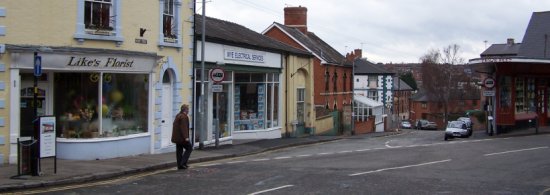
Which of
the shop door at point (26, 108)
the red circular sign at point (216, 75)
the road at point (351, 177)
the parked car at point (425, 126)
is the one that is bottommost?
the parked car at point (425, 126)

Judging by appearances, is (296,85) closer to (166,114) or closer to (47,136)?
(166,114)

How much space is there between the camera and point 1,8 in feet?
48.9

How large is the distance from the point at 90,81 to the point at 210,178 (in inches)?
208

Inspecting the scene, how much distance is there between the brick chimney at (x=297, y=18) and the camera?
157 feet

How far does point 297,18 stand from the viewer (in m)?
47.9

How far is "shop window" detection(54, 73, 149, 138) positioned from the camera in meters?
16.7

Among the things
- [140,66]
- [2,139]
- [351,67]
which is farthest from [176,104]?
[351,67]

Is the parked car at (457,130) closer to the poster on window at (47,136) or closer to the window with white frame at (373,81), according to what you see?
the poster on window at (47,136)

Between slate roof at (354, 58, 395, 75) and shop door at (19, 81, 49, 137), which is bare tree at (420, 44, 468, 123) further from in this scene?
shop door at (19, 81, 49, 137)

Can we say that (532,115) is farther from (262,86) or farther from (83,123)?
(83,123)

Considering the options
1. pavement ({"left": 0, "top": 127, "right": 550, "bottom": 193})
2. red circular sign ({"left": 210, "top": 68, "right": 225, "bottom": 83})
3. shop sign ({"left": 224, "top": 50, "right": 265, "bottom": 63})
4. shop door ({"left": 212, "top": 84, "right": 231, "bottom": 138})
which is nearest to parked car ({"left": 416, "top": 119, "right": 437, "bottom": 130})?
shop sign ({"left": 224, "top": 50, "right": 265, "bottom": 63})

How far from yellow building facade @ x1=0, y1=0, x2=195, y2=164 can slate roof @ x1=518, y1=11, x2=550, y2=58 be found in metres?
25.5

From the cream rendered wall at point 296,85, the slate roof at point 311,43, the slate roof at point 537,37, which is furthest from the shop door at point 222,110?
the slate roof at point 537,37

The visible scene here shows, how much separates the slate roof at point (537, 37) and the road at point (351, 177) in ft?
65.6
